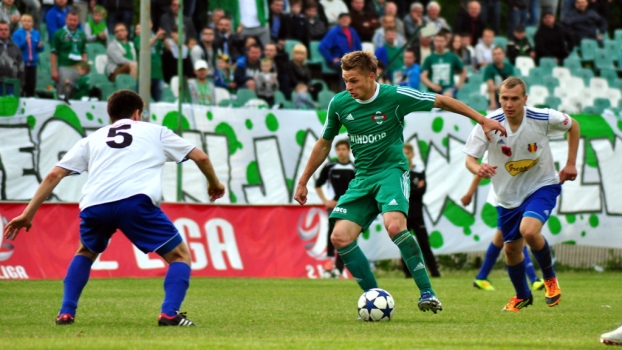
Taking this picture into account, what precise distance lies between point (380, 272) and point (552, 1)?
1168 centimetres

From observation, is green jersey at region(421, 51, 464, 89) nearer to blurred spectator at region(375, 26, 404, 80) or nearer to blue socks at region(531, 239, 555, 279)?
blurred spectator at region(375, 26, 404, 80)

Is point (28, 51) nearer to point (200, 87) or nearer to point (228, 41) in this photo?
point (200, 87)

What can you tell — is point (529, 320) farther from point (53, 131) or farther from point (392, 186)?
point (53, 131)

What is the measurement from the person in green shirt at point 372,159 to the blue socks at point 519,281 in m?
1.53

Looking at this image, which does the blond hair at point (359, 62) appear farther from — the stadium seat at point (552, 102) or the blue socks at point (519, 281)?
the stadium seat at point (552, 102)

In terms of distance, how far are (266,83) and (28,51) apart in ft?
15.4

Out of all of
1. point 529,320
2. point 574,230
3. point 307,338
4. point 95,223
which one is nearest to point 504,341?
point 307,338

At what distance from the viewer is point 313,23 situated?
22.7 m

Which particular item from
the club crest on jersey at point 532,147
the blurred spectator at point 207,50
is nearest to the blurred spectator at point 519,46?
the blurred spectator at point 207,50

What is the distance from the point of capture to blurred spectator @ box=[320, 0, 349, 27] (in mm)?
23391

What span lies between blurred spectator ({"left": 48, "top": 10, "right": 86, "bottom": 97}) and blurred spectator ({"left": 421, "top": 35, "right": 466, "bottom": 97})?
7.11 m

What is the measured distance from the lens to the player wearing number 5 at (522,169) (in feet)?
31.0

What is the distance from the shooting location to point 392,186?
857 cm

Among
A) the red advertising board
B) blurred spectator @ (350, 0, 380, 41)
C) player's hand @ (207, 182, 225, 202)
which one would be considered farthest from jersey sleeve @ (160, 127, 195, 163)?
blurred spectator @ (350, 0, 380, 41)
